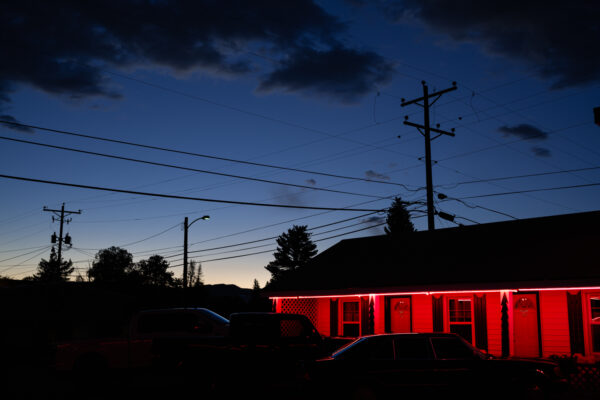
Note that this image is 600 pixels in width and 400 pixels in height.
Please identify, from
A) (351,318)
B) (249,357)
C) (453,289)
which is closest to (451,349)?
(249,357)

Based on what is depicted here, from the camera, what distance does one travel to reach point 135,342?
16.8 metres

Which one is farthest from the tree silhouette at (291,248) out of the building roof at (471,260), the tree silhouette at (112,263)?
the building roof at (471,260)

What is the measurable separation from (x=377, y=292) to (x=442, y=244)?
13.2 feet

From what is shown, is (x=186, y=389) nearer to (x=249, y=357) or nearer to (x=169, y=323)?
(x=169, y=323)

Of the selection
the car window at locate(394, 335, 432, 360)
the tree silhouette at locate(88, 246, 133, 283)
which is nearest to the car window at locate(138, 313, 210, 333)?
the car window at locate(394, 335, 432, 360)

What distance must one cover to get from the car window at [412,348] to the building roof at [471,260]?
795 cm

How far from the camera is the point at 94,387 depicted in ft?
52.4

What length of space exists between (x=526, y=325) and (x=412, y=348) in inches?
387

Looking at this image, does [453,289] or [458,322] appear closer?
[453,289]

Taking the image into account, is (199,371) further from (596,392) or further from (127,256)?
(127,256)

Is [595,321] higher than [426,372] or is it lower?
higher

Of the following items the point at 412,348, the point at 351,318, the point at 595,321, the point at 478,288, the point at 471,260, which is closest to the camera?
the point at 412,348

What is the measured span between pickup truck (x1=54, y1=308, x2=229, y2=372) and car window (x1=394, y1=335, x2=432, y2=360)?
6788mm

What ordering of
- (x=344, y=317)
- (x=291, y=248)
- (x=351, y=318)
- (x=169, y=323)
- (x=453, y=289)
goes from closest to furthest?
(x=169, y=323)
(x=453, y=289)
(x=351, y=318)
(x=344, y=317)
(x=291, y=248)
